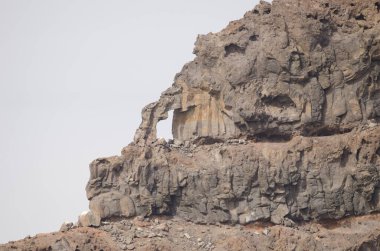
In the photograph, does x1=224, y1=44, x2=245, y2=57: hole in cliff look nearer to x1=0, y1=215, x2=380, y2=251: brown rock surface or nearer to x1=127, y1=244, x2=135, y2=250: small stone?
x1=0, y1=215, x2=380, y2=251: brown rock surface

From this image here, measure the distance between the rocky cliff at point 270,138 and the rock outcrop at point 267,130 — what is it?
0.06 metres

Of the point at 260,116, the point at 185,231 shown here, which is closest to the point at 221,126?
the point at 260,116

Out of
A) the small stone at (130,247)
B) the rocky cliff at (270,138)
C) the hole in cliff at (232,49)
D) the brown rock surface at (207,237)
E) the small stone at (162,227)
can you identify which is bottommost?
the small stone at (130,247)

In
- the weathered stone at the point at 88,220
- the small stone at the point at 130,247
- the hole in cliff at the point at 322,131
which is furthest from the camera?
the hole in cliff at the point at 322,131

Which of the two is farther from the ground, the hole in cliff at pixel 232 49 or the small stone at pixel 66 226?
the hole in cliff at pixel 232 49

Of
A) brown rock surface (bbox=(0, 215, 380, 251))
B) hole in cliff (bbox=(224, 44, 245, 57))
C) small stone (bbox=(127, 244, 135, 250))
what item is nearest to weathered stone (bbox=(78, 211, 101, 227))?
brown rock surface (bbox=(0, 215, 380, 251))

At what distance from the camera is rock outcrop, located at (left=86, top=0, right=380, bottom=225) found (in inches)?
2370

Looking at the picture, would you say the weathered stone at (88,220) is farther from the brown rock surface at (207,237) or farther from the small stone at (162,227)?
the small stone at (162,227)

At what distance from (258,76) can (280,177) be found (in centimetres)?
527

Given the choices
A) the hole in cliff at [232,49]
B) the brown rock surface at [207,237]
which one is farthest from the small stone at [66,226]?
the hole in cliff at [232,49]

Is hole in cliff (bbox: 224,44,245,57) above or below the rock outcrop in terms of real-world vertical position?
above

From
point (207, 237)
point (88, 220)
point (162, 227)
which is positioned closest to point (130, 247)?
point (162, 227)

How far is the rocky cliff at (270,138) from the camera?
60.1 meters

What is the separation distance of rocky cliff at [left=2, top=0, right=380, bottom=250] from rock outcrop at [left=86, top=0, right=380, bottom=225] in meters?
0.06
